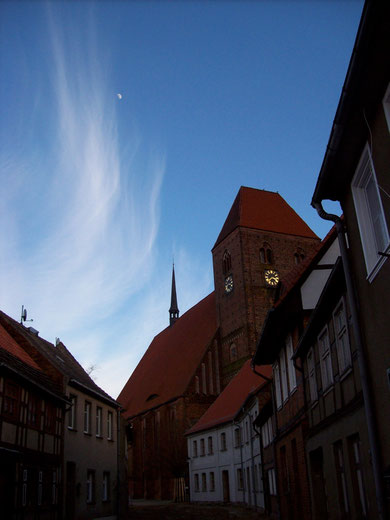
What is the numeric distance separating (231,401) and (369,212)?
2899cm

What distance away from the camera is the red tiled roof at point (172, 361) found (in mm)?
49594

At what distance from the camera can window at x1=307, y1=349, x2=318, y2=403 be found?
38.4ft

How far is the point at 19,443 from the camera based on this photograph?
15.0 metres

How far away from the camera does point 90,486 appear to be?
2162 cm

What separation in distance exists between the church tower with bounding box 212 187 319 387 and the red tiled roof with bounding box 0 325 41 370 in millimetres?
26624

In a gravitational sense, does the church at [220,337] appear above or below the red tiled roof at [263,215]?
below

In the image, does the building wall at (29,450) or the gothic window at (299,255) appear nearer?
the building wall at (29,450)

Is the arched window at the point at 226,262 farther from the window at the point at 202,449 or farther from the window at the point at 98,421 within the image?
the window at the point at 98,421

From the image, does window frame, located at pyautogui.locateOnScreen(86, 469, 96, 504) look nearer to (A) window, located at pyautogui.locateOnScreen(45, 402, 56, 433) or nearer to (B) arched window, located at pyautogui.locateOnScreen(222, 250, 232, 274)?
(A) window, located at pyautogui.locateOnScreen(45, 402, 56, 433)

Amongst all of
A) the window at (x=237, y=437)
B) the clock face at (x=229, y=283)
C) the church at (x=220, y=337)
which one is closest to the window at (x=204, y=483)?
the church at (x=220, y=337)

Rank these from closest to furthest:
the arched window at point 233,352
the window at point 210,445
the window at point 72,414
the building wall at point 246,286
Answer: the window at point 72,414 < the window at point 210,445 < the building wall at point 246,286 < the arched window at point 233,352

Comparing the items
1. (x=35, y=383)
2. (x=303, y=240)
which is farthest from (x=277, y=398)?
(x=303, y=240)

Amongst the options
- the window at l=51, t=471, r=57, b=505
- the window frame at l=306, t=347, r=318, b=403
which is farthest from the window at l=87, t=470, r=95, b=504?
the window frame at l=306, t=347, r=318, b=403

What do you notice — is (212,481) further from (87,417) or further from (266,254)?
(266,254)
